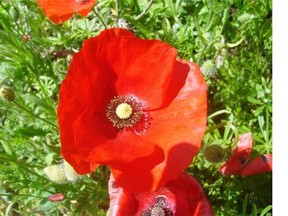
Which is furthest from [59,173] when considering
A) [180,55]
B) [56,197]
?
[180,55]

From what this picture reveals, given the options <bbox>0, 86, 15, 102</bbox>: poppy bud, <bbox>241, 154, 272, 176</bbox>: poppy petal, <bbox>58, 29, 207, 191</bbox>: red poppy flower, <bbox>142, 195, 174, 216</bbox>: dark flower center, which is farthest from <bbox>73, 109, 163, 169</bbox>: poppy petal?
<bbox>241, 154, 272, 176</bbox>: poppy petal

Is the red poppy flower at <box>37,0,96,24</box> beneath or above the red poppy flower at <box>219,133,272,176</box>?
above

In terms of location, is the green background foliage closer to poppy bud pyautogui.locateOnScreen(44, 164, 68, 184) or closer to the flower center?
poppy bud pyautogui.locateOnScreen(44, 164, 68, 184)

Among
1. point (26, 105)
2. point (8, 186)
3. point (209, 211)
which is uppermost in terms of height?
point (26, 105)

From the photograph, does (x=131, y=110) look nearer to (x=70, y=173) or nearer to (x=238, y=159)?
(x=70, y=173)

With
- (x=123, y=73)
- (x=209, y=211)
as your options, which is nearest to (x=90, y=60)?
(x=123, y=73)
